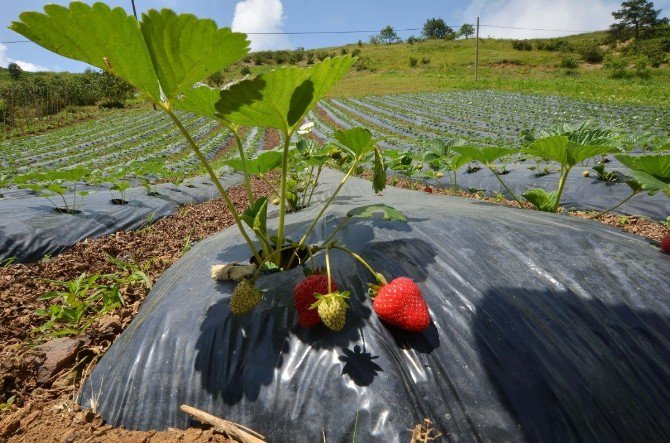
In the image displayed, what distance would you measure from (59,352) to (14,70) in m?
58.1

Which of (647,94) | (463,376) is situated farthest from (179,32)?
(647,94)

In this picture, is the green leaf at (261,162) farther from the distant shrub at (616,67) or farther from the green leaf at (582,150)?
the distant shrub at (616,67)

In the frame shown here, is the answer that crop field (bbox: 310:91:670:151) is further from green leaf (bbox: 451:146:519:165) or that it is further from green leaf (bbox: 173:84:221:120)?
green leaf (bbox: 173:84:221:120)

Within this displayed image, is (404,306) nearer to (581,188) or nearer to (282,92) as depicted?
(282,92)

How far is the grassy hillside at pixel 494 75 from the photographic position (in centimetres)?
2014

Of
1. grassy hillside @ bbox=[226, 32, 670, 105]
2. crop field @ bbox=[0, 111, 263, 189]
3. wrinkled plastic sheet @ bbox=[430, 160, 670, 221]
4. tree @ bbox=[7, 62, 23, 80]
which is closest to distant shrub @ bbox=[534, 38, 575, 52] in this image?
grassy hillside @ bbox=[226, 32, 670, 105]

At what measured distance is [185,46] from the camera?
0.76 meters

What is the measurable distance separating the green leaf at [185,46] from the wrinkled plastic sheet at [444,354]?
0.66 m

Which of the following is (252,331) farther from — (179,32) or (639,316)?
(639,316)

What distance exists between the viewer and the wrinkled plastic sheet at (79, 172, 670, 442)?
2.76 ft

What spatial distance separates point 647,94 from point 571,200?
1952cm

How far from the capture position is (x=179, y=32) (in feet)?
2.43

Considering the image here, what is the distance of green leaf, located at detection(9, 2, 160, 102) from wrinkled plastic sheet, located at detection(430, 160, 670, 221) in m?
4.09

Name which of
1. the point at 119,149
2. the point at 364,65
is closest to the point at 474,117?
the point at 119,149
